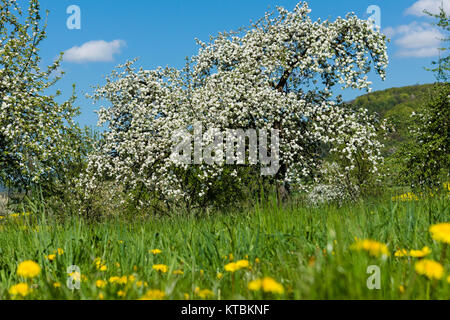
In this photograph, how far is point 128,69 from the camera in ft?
54.6

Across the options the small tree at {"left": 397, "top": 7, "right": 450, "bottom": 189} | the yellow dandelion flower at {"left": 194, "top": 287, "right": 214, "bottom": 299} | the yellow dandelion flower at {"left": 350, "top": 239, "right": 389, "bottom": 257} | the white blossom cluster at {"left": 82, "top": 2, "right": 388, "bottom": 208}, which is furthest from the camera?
the small tree at {"left": 397, "top": 7, "right": 450, "bottom": 189}

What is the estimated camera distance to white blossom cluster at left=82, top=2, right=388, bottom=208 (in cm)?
1302

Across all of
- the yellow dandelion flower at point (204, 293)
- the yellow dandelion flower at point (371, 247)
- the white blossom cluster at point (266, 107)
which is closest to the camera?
the yellow dandelion flower at point (371, 247)

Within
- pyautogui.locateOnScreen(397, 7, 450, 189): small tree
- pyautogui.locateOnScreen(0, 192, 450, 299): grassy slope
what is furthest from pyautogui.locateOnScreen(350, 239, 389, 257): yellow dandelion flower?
pyautogui.locateOnScreen(397, 7, 450, 189): small tree

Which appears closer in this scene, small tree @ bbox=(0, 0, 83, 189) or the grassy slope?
the grassy slope

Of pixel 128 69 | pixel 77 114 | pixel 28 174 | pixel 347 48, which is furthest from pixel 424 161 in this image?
pixel 28 174

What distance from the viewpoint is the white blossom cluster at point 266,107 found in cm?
1302

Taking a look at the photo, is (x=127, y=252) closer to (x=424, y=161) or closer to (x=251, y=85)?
(x=251, y=85)

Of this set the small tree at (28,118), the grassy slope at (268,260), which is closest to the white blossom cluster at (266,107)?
the small tree at (28,118)

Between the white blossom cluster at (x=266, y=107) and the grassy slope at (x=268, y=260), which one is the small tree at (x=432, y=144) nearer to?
the white blossom cluster at (x=266, y=107)

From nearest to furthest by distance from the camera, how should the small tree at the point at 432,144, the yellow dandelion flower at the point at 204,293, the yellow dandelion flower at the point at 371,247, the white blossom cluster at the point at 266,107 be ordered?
the yellow dandelion flower at the point at 371,247 < the yellow dandelion flower at the point at 204,293 < the white blossom cluster at the point at 266,107 < the small tree at the point at 432,144

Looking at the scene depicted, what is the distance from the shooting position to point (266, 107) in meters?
13.1

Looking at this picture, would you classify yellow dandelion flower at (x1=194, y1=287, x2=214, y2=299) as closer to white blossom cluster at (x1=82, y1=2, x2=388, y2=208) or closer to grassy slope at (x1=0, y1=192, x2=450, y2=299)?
grassy slope at (x1=0, y1=192, x2=450, y2=299)

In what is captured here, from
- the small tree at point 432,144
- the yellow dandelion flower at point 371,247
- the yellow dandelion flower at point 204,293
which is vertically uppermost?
the small tree at point 432,144
